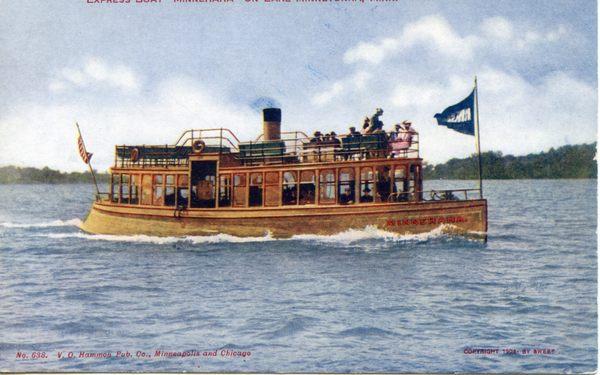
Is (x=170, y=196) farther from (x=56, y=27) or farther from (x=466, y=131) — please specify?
(x=466, y=131)

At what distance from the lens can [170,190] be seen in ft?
56.9

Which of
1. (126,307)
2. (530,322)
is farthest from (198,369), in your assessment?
(530,322)

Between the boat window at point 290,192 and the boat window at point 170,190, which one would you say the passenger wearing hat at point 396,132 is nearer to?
the boat window at point 290,192

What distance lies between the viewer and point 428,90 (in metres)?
11.9

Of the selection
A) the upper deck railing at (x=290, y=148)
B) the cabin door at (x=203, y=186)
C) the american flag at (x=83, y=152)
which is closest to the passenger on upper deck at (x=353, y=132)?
the upper deck railing at (x=290, y=148)

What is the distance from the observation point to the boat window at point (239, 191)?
643 inches

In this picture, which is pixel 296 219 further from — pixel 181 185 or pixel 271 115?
pixel 181 185

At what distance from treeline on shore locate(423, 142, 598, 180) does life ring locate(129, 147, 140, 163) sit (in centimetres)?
821

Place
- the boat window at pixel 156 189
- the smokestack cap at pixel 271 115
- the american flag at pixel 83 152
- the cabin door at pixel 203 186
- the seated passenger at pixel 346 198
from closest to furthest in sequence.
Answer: the american flag at pixel 83 152 < the smokestack cap at pixel 271 115 < the seated passenger at pixel 346 198 < the cabin door at pixel 203 186 < the boat window at pixel 156 189

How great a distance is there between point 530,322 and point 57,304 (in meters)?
8.66

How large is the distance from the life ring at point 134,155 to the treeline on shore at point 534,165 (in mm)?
8211

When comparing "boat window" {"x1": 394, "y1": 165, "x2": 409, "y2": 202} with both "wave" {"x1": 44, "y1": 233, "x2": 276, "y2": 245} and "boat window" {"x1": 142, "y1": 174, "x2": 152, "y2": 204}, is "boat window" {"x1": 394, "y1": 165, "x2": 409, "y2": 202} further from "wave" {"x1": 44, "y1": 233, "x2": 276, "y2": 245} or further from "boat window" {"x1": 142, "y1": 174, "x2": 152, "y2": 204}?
"boat window" {"x1": 142, "y1": 174, "x2": 152, "y2": 204}

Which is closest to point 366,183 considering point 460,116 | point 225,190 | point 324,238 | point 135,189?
point 324,238

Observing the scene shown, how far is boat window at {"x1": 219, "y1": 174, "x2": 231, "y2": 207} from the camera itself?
16.4 metres
